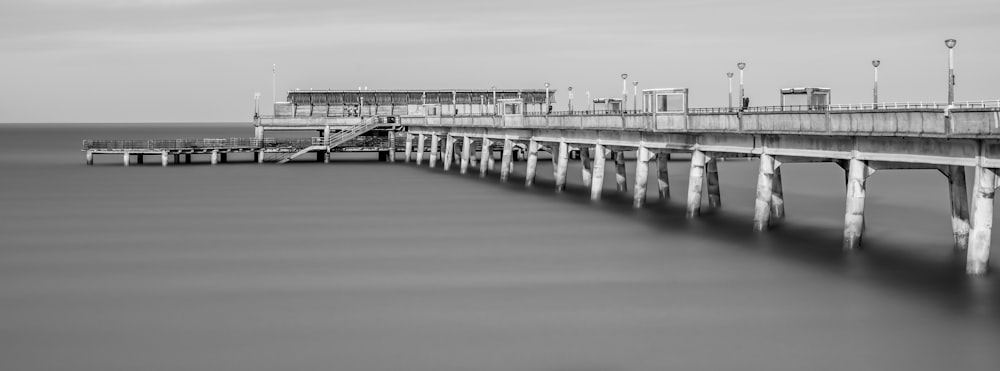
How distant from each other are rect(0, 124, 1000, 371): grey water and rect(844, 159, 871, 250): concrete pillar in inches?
27.8

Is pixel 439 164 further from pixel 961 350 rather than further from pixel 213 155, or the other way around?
pixel 961 350

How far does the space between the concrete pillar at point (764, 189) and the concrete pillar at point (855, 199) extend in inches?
200

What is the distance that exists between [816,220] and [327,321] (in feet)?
104

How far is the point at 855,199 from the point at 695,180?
46.4 ft

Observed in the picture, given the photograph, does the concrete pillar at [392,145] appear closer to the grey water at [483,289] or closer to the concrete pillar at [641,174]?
the grey water at [483,289]

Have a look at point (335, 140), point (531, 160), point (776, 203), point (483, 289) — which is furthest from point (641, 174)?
point (335, 140)

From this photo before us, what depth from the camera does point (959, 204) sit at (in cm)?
4078

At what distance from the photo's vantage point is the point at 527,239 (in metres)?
48.7

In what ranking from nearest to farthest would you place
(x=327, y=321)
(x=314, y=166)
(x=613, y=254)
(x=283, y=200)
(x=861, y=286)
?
(x=327, y=321) < (x=861, y=286) < (x=613, y=254) < (x=283, y=200) < (x=314, y=166)

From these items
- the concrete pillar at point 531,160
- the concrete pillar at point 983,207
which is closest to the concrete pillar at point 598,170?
the concrete pillar at point 531,160

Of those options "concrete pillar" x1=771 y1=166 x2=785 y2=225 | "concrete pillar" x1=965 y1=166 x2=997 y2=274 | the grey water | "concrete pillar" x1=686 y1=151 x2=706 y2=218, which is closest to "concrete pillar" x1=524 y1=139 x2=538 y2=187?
the grey water

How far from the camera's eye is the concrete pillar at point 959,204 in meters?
40.2

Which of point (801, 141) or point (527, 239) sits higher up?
point (801, 141)

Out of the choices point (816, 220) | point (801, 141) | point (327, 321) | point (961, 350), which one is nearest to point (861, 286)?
point (961, 350)
